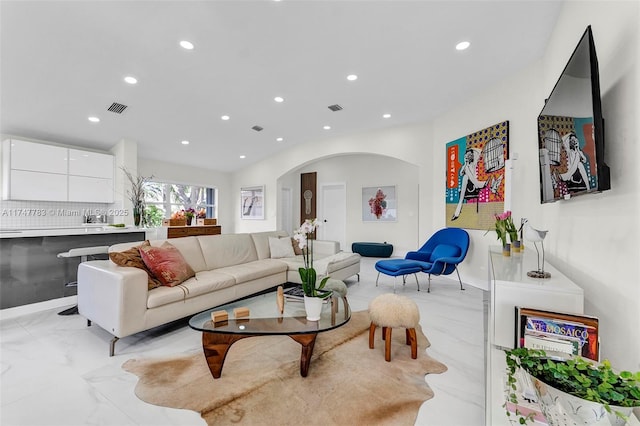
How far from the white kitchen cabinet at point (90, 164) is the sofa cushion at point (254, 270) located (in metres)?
3.40

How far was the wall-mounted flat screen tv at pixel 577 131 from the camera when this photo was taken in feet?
4.09

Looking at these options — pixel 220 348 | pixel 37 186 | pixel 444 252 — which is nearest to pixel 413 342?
pixel 220 348

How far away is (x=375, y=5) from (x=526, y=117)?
232 cm

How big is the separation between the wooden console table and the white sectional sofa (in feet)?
6.82

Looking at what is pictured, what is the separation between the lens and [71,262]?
3.45 meters

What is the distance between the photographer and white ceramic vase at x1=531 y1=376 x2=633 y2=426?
2.10ft

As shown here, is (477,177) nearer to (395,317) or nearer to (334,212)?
A: (395,317)

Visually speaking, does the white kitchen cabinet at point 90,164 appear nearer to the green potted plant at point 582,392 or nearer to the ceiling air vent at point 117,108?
the ceiling air vent at point 117,108

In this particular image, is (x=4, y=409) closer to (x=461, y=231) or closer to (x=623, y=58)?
(x=623, y=58)

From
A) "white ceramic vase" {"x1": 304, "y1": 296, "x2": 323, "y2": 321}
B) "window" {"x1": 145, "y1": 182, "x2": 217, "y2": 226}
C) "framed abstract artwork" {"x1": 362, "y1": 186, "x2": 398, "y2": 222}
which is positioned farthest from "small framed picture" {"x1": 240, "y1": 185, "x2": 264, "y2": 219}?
"white ceramic vase" {"x1": 304, "y1": 296, "x2": 323, "y2": 321}

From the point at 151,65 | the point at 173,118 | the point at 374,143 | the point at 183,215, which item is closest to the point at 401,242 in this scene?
the point at 374,143

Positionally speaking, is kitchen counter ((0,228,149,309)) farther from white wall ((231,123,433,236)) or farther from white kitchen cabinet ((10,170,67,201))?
white wall ((231,123,433,236))

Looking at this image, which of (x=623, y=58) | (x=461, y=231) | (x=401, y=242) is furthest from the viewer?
(x=401, y=242)

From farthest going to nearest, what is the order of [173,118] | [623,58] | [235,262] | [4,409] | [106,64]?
[173,118]
[235,262]
[106,64]
[4,409]
[623,58]
